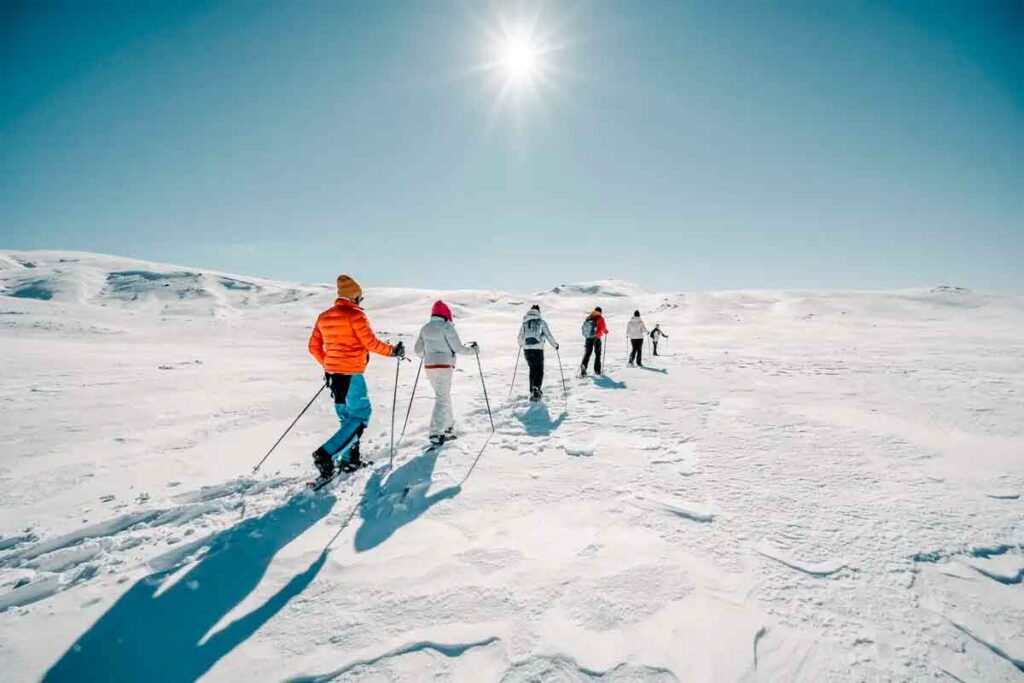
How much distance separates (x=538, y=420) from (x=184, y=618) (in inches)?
219

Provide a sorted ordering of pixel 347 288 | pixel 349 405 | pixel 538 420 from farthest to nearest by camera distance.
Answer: pixel 538 420 → pixel 347 288 → pixel 349 405

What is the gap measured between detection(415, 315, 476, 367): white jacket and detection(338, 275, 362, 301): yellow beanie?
1191 mm

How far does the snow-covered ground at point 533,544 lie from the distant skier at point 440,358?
449mm

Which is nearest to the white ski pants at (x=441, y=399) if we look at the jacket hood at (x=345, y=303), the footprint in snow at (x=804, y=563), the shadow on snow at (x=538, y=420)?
the shadow on snow at (x=538, y=420)

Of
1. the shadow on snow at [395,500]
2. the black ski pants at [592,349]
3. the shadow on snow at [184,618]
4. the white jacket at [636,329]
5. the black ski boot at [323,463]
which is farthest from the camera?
the white jacket at [636,329]

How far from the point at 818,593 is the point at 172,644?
4406mm

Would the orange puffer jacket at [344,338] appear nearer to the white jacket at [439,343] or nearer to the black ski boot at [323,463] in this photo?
the black ski boot at [323,463]

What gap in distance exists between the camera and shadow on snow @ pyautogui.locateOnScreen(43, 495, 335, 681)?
255 centimetres

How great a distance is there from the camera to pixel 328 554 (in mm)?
3629

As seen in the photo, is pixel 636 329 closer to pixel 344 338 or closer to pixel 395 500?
pixel 344 338

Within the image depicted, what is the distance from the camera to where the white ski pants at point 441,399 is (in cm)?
634

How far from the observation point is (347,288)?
214 inches

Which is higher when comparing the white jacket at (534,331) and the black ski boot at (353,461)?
the white jacket at (534,331)

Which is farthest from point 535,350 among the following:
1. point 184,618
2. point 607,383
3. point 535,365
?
point 184,618
